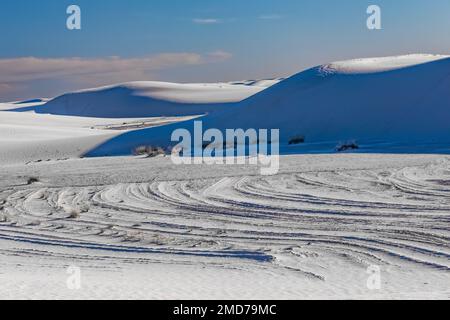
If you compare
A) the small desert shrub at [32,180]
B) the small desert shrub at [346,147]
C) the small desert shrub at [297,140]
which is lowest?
the small desert shrub at [32,180]

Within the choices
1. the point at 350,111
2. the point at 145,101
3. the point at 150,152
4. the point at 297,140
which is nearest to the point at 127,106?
the point at 145,101

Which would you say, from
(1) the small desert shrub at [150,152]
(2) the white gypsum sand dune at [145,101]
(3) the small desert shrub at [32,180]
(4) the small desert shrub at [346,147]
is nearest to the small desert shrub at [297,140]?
(4) the small desert shrub at [346,147]

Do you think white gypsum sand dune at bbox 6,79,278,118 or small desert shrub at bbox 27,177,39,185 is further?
white gypsum sand dune at bbox 6,79,278,118

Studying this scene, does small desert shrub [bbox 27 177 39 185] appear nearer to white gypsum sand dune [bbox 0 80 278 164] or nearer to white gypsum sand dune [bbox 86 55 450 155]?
white gypsum sand dune [bbox 86 55 450 155]

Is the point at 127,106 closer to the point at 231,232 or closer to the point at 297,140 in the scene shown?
the point at 297,140

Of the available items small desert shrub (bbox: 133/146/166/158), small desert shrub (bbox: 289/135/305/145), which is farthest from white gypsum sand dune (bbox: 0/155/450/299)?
small desert shrub (bbox: 289/135/305/145)

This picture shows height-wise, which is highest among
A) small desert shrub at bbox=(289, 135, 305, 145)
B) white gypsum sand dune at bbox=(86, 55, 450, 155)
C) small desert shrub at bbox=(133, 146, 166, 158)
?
white gypsum sand dune at bbox=(86, 55, 450, 155)

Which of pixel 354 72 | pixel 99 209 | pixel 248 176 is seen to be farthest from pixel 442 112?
pixel 99 209

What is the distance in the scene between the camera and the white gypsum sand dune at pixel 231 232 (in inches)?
338

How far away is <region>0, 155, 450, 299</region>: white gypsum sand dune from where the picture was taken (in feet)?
28.2

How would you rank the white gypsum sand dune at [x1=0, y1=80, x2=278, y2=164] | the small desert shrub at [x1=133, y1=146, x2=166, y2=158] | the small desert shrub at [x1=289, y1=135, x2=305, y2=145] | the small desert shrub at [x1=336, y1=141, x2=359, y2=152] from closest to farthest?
1. the small desert shrub at [x1=336, y1=141, x2=359, y2=152]
2. the small desert shrub at [x1=133, y1=146, x2=166, y2=158]
3. the small desert shrub at [x1=289, y1=135, x2=305, y2=145]
4. the white gypsum sand dune at [x1=0, y1=80, x2=278, y2=164]

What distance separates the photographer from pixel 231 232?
12305 millimetres

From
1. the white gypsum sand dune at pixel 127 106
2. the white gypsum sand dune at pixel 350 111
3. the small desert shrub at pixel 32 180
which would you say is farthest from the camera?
the white gypsum sand dune at pixel 127 106

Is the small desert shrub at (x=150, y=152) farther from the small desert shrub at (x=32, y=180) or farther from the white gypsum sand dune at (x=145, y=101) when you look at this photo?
the white gypsum sand dune at (x=145, y=101)
